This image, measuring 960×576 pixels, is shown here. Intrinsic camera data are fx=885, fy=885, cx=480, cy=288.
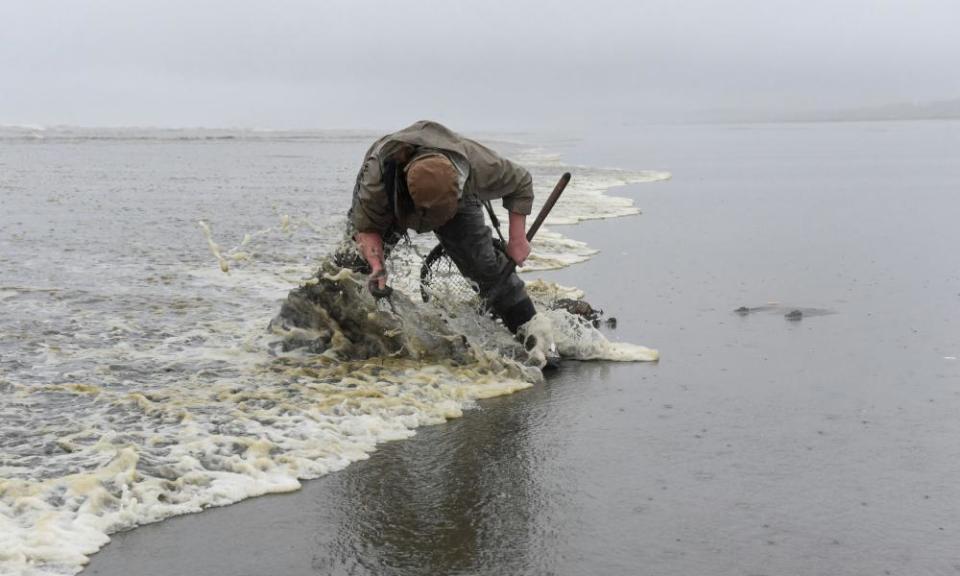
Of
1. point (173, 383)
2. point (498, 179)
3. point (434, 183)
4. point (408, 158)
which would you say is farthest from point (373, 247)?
point (173, 383)

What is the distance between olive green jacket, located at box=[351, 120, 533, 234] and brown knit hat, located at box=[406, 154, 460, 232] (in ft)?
0.56

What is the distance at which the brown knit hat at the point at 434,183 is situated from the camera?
5.10m

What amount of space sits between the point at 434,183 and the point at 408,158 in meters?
0.32

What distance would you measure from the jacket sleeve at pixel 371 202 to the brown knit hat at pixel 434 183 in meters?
0.25

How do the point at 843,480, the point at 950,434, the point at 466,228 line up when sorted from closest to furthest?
the point at 843,480
the point at 950,434
the point at 466,228

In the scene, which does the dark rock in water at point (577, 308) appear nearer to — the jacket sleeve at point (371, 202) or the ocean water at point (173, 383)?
the ocean water at point (173, 383)

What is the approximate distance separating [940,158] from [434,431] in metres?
29.4

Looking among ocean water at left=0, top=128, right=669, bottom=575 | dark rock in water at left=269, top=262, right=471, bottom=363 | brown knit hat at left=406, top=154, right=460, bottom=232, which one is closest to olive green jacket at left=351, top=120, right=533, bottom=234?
brown knit hat at left=406, top=154, right=460, bottom=232

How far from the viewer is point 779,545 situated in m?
3.54

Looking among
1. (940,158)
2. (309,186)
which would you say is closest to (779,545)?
(309,186)

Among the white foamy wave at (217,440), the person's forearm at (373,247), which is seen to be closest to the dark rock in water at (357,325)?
the white foamy wave at (217,440)

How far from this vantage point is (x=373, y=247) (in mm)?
5711

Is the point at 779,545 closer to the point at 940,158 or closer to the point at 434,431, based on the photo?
the point at 434,431

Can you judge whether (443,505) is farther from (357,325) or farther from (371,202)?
(357,325)
